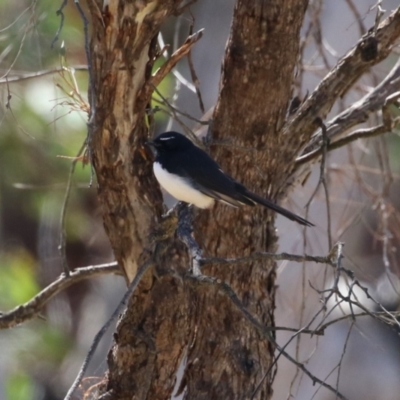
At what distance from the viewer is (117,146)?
305 centimetres

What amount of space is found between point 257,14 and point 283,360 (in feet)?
17.2

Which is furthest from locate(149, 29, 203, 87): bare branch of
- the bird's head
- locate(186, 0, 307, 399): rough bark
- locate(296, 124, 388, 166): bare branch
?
locate(296, 124, 388, 166): bare branch

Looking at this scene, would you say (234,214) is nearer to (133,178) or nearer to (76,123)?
(133,178)

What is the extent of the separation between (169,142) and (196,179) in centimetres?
21

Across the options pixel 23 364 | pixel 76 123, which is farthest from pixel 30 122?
pixel 23 364

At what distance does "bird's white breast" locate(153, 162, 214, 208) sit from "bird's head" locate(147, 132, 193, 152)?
0.10m

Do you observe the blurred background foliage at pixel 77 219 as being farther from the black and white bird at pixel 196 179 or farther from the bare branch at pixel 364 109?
the black and white bird at pixel 196 179

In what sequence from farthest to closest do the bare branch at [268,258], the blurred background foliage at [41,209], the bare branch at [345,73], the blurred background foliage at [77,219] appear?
the blurred background foliage at [77,219], the blurred background foliage at [41,209], the bare branch at [345,73], the bare branch at [268,258]

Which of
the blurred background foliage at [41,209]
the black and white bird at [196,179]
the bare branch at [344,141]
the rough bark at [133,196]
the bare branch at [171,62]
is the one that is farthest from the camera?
the blurred background foliage at [41,209]

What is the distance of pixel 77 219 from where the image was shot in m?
6.83

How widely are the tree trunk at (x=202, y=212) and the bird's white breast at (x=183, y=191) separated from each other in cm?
10

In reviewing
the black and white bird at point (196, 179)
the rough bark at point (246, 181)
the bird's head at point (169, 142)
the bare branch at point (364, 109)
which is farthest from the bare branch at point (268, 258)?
the bare branch at point (364, 109)

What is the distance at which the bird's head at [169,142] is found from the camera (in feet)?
11.1

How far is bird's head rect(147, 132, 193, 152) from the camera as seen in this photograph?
11.1 ft
